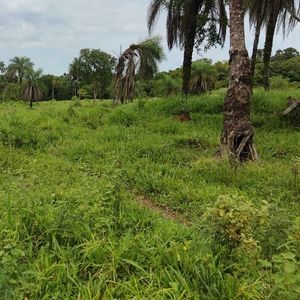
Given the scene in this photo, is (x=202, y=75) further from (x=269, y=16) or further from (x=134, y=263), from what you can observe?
(x=134, y=263)

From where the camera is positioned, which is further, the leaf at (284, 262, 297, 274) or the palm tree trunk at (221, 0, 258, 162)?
the palm tree trunk at (221, 0, 258, 162)

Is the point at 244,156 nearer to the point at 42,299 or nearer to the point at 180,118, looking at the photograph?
the point at 180,118

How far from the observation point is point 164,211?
210 inches

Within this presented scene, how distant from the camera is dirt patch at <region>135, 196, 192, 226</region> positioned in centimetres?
489

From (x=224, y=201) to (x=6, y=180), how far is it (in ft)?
11.1

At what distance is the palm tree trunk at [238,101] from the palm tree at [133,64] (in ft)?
34.4

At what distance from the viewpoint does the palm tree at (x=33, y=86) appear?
139 feet

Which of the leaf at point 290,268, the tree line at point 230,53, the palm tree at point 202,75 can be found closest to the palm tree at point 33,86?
the tree line at point 230,53

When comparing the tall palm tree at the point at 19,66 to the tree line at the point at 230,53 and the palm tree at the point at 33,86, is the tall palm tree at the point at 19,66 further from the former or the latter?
the tree line at the point at 230,53

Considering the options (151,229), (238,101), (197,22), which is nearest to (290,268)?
(151,229)

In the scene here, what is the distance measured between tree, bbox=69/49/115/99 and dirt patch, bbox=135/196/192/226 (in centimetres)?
4642

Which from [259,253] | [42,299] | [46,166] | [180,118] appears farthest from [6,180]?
[180,118]

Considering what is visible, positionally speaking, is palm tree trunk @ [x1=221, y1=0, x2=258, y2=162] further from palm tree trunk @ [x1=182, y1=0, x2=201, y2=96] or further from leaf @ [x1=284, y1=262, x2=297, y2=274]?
palm tree trunk @ [x1=182, y1=0, x2=201, y2=96]

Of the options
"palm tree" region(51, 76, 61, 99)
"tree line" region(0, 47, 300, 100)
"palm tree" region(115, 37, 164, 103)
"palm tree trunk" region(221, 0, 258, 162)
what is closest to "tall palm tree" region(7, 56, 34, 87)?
"tree line" region(0, 47, 300, 100)
